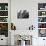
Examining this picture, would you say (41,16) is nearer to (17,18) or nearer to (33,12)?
(33,12)

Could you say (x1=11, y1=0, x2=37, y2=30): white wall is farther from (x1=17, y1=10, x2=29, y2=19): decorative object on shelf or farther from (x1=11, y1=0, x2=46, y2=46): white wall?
(x1=17, y1=10, x2=29, y2=19): decorative object on shelf

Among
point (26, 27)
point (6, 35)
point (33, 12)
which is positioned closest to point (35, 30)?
point (26, 27)

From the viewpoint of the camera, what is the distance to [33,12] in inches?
A: 241

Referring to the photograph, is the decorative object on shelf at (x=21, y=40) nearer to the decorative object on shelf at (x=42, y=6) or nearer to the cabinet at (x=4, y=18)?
the cabinet at (x=4, y=18)

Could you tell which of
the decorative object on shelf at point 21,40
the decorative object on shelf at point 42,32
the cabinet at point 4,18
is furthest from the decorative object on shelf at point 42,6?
the cabinet at point 4,18

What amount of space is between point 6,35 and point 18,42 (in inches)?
30.3

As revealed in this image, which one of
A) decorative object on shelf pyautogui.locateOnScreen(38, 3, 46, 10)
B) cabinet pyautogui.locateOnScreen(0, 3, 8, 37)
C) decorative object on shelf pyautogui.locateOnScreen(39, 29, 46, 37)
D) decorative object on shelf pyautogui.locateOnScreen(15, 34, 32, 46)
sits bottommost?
decorative object on shelf pyautogui.locateOnScreen(15, 34, 32, 46)

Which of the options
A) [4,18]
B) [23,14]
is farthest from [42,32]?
[4,18]

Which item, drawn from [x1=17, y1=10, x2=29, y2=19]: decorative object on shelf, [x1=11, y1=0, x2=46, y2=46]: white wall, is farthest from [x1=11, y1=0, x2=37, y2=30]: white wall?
[x1=17, y1=10, x2=29, y2=19]: decorative object on shelf

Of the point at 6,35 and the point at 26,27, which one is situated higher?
the point at 26,27

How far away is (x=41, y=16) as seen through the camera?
625 centimetres

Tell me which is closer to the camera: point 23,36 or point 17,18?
point 23,36

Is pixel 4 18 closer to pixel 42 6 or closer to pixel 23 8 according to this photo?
pixel 23 8

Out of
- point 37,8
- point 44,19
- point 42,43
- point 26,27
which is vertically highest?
point 37,8
